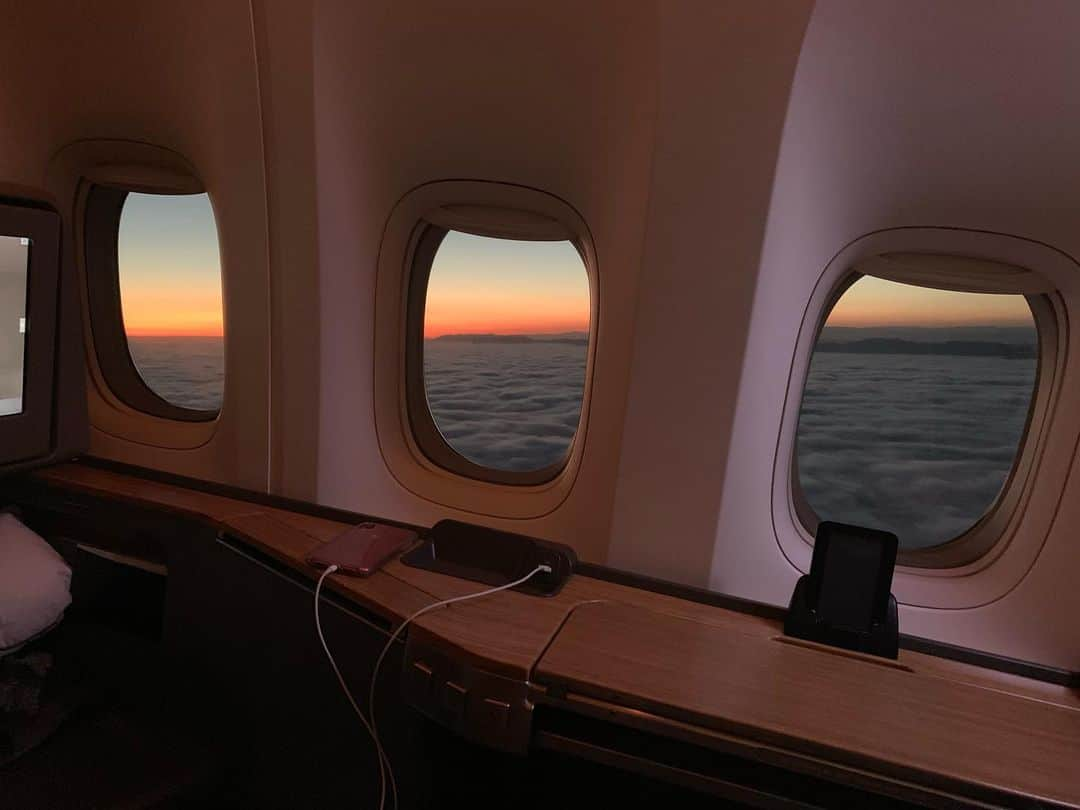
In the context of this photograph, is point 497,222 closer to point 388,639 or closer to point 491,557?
point 491,557

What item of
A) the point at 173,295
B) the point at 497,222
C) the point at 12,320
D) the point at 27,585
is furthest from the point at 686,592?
the point at 173,295

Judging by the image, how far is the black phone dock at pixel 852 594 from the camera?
3.91 ft

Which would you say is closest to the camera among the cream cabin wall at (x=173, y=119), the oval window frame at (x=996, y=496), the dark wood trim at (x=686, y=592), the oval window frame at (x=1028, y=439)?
the dark wood trim at (x=686, y=592)

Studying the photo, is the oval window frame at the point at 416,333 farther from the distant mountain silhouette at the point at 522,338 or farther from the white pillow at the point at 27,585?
the white pillow at the point at 27,585

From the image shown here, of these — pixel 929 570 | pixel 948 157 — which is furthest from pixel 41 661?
pixel 948 157

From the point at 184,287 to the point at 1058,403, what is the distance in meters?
2.26

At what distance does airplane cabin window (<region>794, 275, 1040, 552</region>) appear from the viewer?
1.51 metres

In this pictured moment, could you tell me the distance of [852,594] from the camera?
1.22 m

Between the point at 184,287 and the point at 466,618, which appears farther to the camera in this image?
the point at 184,287

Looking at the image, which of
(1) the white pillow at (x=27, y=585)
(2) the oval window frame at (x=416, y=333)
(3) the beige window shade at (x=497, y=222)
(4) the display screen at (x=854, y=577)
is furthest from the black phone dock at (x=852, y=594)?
(1) the white pillow at (x=27, y=585)

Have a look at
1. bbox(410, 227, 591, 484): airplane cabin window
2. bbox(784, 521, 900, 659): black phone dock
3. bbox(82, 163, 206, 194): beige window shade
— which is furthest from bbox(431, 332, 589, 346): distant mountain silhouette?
bbox(82, 163, 206, 194): beige window shade

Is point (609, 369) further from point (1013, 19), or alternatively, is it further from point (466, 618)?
point (1013, 19)

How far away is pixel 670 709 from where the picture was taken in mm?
→ 989

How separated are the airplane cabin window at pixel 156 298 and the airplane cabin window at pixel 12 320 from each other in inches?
18.6
